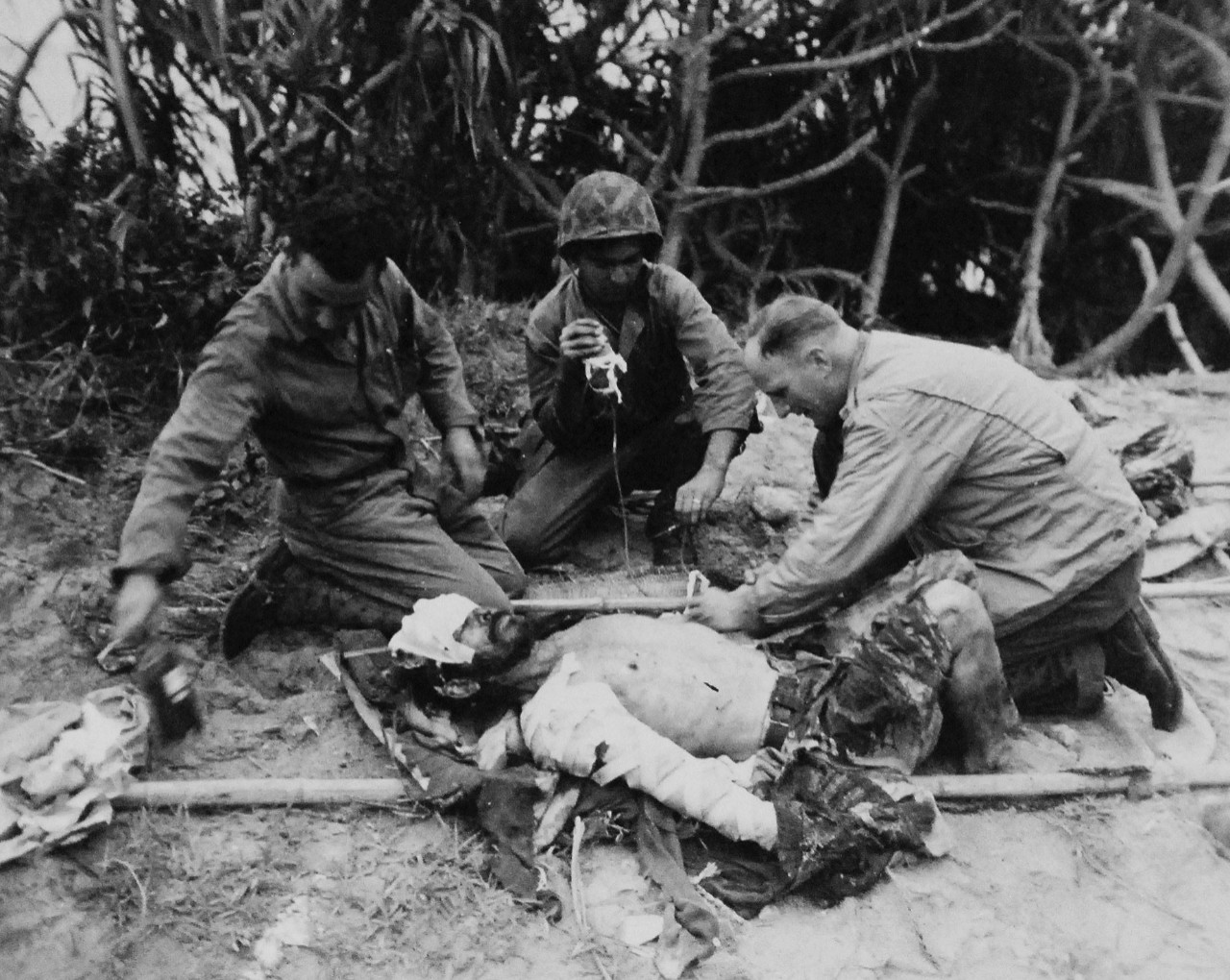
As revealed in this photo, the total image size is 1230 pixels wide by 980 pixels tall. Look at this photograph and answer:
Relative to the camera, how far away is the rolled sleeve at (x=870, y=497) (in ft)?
9.55

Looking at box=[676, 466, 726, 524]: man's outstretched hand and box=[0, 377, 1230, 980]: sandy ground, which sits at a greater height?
box=[676, 466, 726, 524]: man's outstretched hand

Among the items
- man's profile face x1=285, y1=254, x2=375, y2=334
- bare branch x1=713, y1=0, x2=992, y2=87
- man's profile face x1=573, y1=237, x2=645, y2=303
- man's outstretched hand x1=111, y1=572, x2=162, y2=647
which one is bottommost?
man's outstretched hand x1=111, y1=572, x2=162, y2=647

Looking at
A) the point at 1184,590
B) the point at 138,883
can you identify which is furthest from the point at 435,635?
the point at 1184,590

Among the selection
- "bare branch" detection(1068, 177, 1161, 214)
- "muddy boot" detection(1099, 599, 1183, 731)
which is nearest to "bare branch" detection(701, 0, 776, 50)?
"bare branch" detection(1068, 177, 1161, 214)

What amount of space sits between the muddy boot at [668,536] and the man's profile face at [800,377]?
1.15 meters

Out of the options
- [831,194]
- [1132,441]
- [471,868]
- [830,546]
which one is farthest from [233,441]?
[831,194]

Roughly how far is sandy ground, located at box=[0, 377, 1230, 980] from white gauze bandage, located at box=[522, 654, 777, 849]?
0.67ft

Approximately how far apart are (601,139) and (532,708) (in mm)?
5067

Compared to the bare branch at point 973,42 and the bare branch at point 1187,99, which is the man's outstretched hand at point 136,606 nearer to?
the bare branch at point 973,42

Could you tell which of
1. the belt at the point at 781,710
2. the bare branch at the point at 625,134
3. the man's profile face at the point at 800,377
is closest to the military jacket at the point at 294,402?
the man's profile face at the point at 800,377

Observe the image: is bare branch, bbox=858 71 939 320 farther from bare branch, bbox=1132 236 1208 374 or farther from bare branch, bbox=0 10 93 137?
bare branch, bbox=0 10 93 137

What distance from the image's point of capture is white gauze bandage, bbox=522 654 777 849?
8.53 feet

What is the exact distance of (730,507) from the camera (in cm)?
469

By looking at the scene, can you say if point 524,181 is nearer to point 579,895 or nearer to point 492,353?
point 492,353
